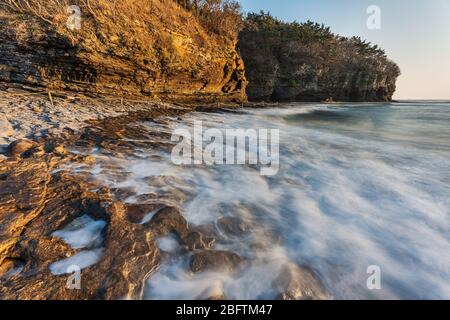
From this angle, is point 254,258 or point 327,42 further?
point 327,42

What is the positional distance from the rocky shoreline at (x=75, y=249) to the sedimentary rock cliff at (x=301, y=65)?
2748 cm

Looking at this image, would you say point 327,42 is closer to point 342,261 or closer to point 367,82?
point 367,82

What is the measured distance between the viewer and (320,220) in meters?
3.17

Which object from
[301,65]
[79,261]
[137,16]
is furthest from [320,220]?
[301,65]

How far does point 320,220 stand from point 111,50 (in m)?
11.3

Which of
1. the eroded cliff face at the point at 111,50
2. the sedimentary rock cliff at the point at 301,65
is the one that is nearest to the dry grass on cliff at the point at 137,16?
the eroded cliff face at the point at 111,50

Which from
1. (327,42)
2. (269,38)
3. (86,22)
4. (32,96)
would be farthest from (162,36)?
(327,42)

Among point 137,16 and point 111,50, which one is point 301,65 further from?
point 111,50

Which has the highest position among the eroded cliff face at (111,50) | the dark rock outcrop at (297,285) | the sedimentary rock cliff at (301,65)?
the sedimentary rock cliff at (301,65)

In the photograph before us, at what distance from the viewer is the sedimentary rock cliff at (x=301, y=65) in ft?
95.3

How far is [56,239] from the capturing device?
2217 millimetres

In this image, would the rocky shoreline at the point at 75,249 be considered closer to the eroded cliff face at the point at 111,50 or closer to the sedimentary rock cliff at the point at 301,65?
the eroded cliff face at the point at 111,50

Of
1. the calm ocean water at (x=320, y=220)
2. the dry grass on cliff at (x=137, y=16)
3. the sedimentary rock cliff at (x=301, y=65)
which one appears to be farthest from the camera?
the sedimentary rock cliff at (x=301, y=65)

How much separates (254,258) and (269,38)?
33.5 meters
